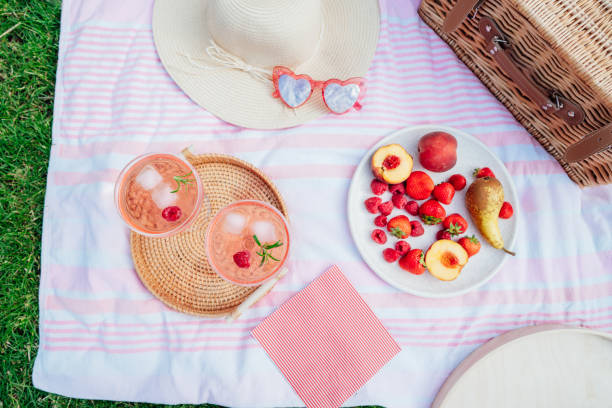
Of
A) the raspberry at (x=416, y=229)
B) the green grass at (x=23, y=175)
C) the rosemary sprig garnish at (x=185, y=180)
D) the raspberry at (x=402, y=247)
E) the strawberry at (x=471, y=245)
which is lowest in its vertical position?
the green grass at (x=23, y=175)

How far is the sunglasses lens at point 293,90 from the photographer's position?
87 centimetres

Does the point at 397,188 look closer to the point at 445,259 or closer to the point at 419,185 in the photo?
the point at 419,185

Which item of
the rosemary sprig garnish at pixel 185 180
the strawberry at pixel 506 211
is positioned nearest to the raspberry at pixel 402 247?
the strawberry at pixel 506 211

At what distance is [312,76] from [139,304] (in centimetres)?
63

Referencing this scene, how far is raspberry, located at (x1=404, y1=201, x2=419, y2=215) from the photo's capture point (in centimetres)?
88

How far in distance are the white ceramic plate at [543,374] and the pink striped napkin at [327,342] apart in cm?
17

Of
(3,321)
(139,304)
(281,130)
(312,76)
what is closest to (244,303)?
(139,304)

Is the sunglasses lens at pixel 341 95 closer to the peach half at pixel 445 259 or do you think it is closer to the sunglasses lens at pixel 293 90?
the sunglasses lens at pixel 293 90

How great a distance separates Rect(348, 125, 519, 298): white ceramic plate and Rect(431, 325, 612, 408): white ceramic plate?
0.15m

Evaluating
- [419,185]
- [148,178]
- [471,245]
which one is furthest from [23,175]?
[471,245]

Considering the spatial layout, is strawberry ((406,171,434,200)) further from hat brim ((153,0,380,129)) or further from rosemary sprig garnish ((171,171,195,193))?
rosemary sprig garnish ((171,171,195,193))

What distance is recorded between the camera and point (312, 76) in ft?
3.00

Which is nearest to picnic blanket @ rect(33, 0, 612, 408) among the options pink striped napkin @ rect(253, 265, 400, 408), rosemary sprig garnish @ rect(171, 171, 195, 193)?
pink striped napkin @ rect(253, 265, 400, 408)

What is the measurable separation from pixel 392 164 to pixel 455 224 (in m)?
0.18
